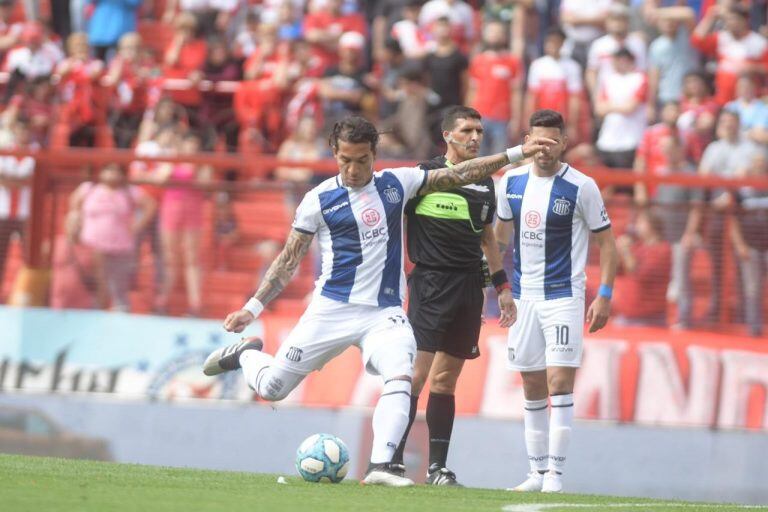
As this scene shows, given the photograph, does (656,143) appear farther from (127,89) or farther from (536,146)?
(536,146)

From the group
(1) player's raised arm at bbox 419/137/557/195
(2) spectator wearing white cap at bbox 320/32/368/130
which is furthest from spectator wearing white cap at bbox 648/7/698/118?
(1) player's raised arm at bbox 419/137/557/195

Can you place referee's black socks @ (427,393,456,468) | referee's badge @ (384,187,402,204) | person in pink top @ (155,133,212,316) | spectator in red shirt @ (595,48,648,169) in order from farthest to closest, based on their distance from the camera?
spectator in red shirt @ (595,48,648,169)
person in pink top @ (155,133,212,316)
referee's black socks @ (427,393,456,468)
referee's badge @ (384,187,402,204)

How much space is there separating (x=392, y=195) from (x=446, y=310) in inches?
43.7

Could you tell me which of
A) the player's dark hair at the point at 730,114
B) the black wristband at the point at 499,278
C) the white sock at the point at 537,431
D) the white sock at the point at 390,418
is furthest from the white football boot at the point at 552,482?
the player's dark hair at the point at 730,114

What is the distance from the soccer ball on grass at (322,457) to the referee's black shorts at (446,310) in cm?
113

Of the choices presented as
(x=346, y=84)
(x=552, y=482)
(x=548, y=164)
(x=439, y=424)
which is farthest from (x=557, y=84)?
(x=552, y=482)

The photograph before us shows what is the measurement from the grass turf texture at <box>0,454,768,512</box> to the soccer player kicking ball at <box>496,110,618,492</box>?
724 mm

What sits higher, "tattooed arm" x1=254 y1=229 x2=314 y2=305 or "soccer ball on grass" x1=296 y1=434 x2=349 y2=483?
"tattooed arm" x1=254 y1=229 x2=314 y2=305

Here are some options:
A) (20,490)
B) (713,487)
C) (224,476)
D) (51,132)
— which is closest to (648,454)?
(713,487)

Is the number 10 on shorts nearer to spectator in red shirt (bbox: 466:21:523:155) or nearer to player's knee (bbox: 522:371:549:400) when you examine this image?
player's knee (bbox: 522:371:549:400)

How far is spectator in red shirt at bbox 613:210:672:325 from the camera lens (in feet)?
44.8

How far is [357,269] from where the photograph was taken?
9258 mm

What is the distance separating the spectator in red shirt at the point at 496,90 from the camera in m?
17.4

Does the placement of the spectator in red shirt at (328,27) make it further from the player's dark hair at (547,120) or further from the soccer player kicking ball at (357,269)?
the soccer player kicking ball at (357,269)
